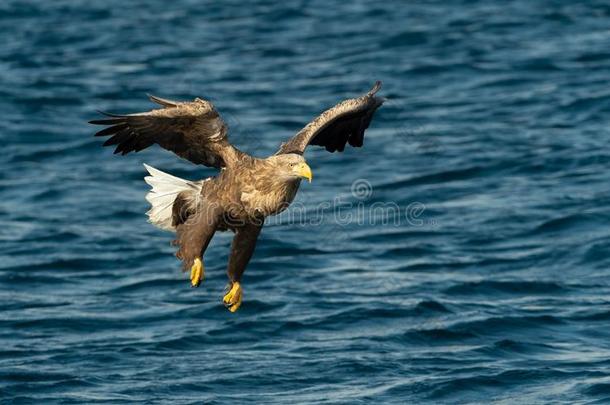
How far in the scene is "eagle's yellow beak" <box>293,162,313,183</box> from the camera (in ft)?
29.0

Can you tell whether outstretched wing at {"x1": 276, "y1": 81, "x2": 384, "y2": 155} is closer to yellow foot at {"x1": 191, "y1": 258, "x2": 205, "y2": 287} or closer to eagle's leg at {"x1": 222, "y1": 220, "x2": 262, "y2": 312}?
eagle's leg at {"x1": 222, "y1": 220, "x2": 262, "y2": 312}

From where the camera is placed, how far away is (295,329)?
45.3 ft

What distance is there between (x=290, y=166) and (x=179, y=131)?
112 cm

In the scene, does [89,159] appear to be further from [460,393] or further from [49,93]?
[460,393]

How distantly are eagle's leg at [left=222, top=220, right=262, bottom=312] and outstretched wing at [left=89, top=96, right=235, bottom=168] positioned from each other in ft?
1.65

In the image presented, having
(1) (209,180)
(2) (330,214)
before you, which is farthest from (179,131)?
(2) (330,214)

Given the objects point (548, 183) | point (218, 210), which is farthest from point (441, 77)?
point (218, 210)

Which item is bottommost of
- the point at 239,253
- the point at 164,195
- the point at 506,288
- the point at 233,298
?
the point at 506,288

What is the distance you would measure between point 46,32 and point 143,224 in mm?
9289

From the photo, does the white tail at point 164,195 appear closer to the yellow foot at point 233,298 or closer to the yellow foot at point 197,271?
the yellow foot at point 233,298

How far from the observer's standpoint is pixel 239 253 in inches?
391

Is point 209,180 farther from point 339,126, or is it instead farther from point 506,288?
point 506,288

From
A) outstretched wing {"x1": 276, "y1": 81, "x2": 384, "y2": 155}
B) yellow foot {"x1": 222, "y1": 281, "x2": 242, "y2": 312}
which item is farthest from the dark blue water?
outstretched wing {"x1": 276, "y1": 81, "x2": 384, "y2": 155}

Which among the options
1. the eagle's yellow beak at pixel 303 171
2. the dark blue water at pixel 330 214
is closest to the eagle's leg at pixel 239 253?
the eagle's yellow beak at pixel 303 171
